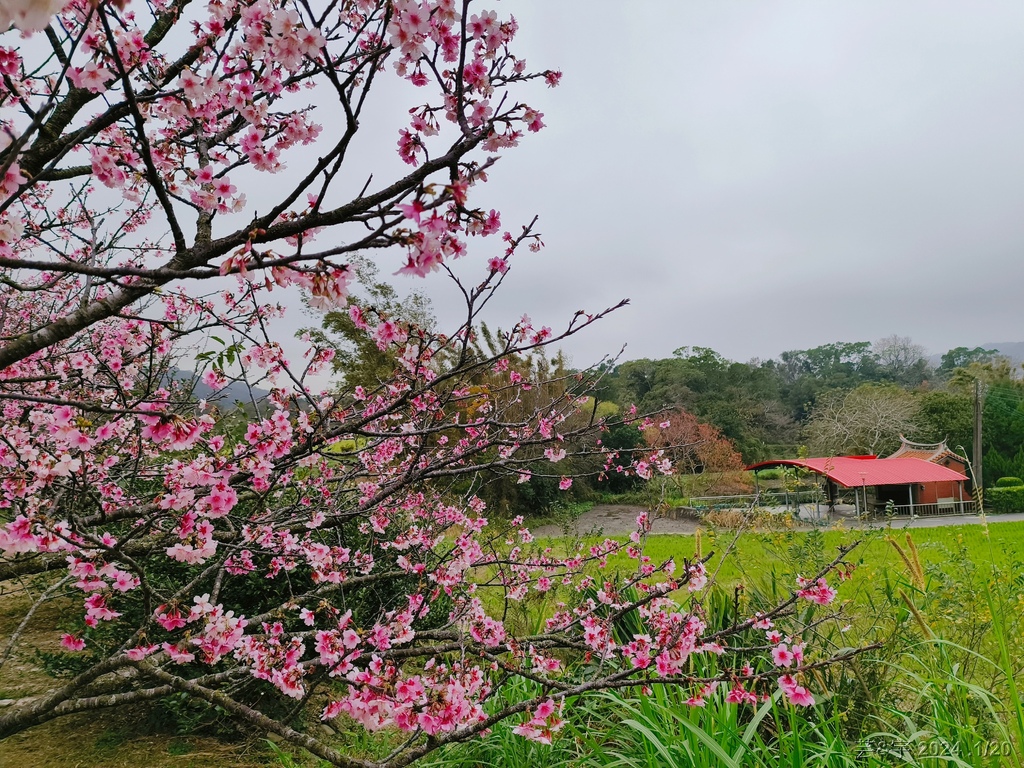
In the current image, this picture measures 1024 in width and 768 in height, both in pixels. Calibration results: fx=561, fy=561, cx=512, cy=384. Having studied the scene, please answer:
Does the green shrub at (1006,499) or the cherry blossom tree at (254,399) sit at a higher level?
the cherry blossom tree at (254,399)

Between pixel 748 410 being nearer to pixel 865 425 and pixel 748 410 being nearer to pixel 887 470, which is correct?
pixel 865 425

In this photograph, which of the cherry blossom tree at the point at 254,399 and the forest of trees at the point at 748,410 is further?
the forest of trees at the point at 748,410

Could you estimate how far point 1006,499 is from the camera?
19.7 meters

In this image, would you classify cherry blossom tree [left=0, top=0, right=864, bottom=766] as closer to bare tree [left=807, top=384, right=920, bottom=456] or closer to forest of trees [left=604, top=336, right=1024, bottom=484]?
forest of trees [left=604, top=336, right=1024, bottom=484]

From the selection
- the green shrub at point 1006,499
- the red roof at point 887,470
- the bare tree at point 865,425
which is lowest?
the green shrub at point 1006,499

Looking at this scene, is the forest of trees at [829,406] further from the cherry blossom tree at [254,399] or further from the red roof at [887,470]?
the cherry blossom tree at [254,399]

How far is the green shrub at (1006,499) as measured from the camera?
771 inches

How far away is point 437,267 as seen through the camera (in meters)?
1.12

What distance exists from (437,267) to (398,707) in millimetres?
1399

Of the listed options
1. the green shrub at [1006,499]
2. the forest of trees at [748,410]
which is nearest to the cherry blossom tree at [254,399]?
the forest of trees at [748,410]

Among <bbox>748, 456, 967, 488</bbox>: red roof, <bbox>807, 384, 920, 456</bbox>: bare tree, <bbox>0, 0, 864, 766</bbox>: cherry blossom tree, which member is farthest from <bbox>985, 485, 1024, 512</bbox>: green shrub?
<bbox>0, 0, 864, 766</bbox>: cherry blossom tree

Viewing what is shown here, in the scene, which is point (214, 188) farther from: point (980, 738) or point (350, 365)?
point (350, 365)

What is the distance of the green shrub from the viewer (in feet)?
64.2

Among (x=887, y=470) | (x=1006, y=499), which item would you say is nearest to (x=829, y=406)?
(x=1006, y=499)
